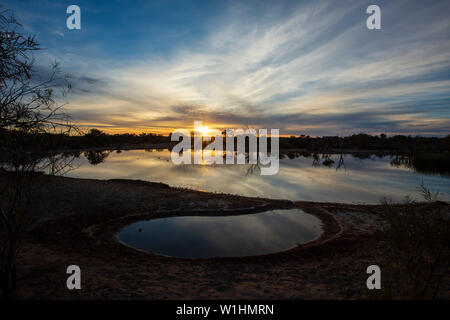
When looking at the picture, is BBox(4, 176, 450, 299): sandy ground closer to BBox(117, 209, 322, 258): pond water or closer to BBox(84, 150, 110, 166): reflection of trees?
BBox(117, 209, 322, 258): pond water

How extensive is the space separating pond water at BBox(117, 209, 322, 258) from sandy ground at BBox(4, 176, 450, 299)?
0.63 m

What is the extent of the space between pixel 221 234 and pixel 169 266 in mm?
3504

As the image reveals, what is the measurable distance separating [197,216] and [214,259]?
5123mm

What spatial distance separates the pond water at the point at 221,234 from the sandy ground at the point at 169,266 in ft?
2.08

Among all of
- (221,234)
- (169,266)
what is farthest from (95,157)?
(169,266)

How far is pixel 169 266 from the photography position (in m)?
6.86

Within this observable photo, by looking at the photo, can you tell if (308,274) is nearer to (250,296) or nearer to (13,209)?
(250,296)

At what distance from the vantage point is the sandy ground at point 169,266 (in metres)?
5.18

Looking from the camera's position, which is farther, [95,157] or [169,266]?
[95,157]

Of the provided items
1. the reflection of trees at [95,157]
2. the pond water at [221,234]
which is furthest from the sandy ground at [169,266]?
the reflection of trees at [95,157]

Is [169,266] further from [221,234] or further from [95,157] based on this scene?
[95,157]

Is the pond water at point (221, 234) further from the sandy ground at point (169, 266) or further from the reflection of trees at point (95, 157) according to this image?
the reflection of trees at point (95, 157)

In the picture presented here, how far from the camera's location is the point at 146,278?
5938mm
